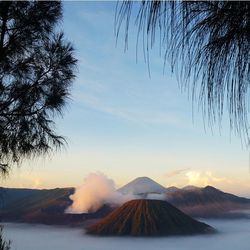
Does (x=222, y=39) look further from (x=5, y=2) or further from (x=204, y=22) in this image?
(x=5, y=2)

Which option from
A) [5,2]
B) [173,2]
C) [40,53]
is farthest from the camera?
[40,53]

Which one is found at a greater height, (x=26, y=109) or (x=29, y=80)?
(x=29, y=80)

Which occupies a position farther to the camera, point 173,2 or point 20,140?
point 20,140

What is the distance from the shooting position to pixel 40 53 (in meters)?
7.66

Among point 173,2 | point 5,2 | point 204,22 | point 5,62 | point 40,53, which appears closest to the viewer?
point 173,2

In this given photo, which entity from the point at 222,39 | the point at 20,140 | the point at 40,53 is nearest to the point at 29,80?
the point at 40,53

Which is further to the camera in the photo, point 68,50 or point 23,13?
point 68,50

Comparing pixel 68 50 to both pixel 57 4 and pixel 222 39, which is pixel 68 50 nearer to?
pixel 57 4

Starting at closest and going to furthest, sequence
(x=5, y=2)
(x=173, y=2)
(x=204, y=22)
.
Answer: (x=173, y=2), (x=204, y=22), (x=5, y=2)

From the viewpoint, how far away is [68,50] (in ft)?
26.0

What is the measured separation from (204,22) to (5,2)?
16.7ft

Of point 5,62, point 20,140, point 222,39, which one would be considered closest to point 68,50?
point 5,62

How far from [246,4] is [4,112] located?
224 inches

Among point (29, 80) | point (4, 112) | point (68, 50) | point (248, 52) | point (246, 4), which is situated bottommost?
point (248, 52)
